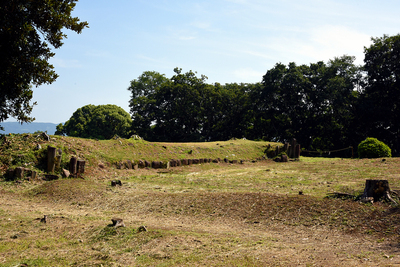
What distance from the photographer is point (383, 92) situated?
3316 cm

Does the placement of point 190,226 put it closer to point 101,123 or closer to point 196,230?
point 196,230

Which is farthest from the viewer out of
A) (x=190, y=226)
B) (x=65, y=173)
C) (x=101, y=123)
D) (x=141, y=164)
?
(x=101, y=123)

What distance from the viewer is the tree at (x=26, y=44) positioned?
839cm

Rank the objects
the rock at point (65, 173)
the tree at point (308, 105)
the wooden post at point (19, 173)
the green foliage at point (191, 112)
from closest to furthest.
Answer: the wooden post at point (19, 173)
the rock at point (65, 173)
the tree at point (308, 105)
the green foliage at point (191, 112)

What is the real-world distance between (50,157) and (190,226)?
7609 millimetres

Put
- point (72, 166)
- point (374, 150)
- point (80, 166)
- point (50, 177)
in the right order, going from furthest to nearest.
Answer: point (374, 150), point (80, 166), point (72, 166), point (50, 177)

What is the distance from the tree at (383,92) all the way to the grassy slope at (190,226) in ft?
81.3

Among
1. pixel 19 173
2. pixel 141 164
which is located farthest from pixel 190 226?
pixel 141 164

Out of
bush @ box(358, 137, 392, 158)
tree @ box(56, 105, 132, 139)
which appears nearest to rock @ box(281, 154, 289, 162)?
bush @ box(358, 137, 392, 158)

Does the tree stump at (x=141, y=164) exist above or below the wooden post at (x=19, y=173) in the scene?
above

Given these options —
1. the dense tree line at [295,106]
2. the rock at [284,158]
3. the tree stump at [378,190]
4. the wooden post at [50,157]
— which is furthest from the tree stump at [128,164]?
the dense tree line at [295,106]

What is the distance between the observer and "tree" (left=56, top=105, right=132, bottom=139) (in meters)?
51.1

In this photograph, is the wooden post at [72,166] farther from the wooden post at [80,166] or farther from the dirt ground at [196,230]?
the dirt ground at [196,230]

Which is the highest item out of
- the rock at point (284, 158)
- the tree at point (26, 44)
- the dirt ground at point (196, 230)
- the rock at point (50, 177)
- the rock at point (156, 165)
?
the tree at point (26, 44)
